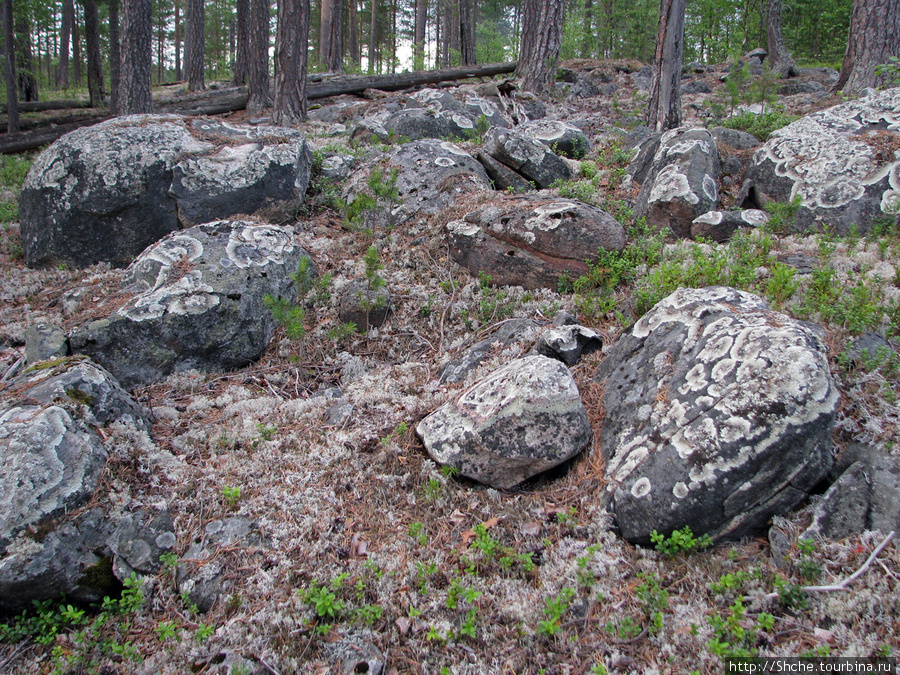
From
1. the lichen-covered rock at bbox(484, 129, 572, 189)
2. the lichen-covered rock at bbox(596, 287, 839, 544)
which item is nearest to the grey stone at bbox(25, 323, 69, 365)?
the lichen-covered rock at bbox(596, 287, 839, 544)

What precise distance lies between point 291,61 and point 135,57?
10.2 feet

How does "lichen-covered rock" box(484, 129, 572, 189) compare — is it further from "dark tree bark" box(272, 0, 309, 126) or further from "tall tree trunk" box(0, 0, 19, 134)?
"tall tree trunk" box(0, 0, 19, 134)

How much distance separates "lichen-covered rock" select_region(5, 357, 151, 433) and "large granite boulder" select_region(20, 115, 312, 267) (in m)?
3.47

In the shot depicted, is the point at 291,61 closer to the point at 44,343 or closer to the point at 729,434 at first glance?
the point at 44,343

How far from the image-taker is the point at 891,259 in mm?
5078

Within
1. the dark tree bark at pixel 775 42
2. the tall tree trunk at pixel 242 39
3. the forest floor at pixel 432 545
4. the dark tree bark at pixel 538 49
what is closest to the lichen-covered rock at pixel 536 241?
the forest floor at pixel 432 545

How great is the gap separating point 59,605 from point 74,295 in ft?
14.5

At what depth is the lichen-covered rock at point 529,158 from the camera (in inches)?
319

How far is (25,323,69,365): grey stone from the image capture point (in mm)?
4645

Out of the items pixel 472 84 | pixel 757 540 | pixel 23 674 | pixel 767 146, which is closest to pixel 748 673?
pixel 757 540

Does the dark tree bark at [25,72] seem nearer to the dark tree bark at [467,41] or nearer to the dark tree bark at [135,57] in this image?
the dark tree bark at [135,57]

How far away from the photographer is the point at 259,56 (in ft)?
43.2

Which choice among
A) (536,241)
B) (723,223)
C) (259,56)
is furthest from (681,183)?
(259,56)

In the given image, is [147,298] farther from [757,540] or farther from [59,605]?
[757,540]
